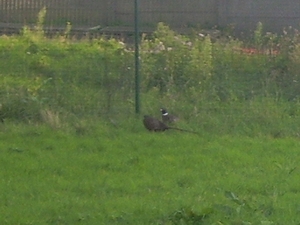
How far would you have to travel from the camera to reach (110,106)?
11.1 meters

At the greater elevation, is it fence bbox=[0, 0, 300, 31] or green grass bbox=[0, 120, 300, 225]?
fence bbox=[0, 0, 300, 31]

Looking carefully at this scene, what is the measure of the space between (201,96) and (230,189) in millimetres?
3775

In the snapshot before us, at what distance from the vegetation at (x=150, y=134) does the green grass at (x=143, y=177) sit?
0.04ft

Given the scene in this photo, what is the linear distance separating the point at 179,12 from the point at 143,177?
1185cm

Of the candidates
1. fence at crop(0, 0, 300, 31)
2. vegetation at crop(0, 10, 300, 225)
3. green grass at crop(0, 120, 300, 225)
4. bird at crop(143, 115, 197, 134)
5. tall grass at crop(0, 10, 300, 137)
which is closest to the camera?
green grass at crop(0, 120, 300, 225)

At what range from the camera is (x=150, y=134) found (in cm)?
995

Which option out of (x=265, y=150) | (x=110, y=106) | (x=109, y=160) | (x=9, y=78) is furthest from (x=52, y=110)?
(x=265, y=150)

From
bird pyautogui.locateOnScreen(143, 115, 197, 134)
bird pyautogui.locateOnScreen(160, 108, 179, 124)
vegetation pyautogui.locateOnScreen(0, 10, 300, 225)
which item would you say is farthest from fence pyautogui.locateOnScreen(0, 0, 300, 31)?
bird pyautogui.locateOnScreen(143, 115, 197, 134)

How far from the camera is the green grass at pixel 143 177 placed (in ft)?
22.4

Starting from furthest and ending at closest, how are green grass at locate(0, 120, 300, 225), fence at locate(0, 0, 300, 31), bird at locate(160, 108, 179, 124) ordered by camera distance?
1. fence at locate(0, 0, 300, 31)
2. bird at locate(160, 108, 179, 124)
3. green grass at locate(0, 120, 300, 225)

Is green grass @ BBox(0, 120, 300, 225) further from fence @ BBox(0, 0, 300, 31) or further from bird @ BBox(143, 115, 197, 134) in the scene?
fence @ BBox(0, 0, 300, 31)

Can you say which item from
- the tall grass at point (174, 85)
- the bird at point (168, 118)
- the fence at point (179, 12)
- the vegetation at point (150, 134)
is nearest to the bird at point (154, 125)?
the vegetation at point (150, 134)

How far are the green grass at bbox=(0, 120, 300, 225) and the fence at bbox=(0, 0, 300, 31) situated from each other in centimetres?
858

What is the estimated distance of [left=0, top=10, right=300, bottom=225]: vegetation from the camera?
7086mm
